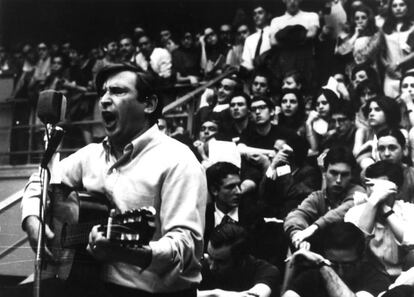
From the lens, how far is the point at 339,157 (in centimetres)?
402

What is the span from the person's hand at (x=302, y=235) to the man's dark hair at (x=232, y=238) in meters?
0.27

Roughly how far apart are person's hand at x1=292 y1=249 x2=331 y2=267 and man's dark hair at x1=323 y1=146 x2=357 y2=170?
52 cm

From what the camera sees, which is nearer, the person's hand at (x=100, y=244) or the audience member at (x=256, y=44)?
the person's hand at (x=100, y=244)

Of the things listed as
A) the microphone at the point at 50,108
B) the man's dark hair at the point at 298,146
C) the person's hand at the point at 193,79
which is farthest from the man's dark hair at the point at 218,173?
the microphone at the point at 50,108

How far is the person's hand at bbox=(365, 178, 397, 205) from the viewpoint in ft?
12.3

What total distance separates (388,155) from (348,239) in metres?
0.51

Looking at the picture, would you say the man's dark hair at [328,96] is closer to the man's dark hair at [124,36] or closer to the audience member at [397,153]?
the audience member at [397,153]

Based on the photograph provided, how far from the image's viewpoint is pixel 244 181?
166 inches

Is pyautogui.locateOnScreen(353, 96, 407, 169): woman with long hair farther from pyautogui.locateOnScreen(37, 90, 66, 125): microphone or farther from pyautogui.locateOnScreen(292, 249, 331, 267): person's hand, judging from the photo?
pyautogui.locateOnScreen(37, 90, 66, 125): microphone

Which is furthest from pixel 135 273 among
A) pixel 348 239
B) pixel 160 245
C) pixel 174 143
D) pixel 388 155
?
pixel 388 155

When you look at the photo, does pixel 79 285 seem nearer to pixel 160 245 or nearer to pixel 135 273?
pixel 135 273

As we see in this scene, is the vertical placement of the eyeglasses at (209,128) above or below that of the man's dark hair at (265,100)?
below

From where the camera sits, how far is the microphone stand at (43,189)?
247 cm

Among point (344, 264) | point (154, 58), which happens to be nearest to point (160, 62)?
point (154, 58)
